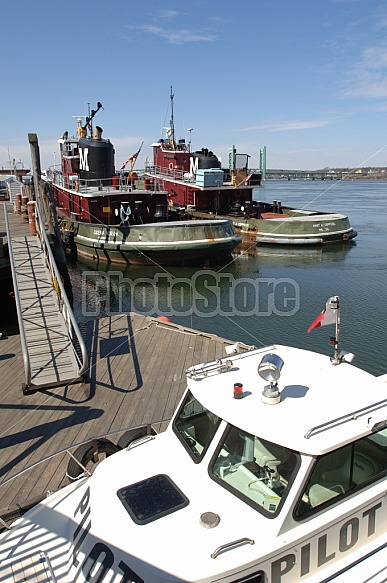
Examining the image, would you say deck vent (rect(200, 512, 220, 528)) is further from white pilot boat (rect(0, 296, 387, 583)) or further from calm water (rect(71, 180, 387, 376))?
calm water (rect(71, 180, 387, 376))

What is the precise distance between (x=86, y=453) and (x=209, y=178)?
105 ft

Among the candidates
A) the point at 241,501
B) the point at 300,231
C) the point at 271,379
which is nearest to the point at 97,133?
the point at 300,231

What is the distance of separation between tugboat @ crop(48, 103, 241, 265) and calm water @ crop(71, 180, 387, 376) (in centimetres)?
113

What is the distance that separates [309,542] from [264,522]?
443 mm

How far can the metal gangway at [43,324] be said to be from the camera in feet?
30.0

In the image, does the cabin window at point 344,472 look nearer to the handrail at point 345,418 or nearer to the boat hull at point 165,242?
the handrail at point 345,418

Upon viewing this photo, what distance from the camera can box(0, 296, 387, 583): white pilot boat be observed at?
12.6ft

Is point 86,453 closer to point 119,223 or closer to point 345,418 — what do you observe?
point 345,418

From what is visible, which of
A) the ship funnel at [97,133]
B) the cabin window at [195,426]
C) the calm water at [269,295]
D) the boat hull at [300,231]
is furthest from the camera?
the ship funnel at [97,133]

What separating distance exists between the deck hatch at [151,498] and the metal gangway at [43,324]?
14.9 ft

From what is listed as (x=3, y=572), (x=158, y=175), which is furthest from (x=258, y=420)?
(x=158, y=175)

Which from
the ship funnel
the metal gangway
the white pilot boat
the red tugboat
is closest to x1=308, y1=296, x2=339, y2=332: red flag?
the white pilot boat

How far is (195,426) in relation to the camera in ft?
16.9

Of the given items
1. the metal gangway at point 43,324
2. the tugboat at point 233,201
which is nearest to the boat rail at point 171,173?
the tugboat at point 233,201
